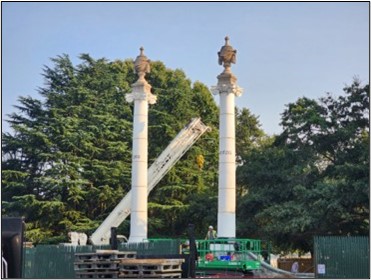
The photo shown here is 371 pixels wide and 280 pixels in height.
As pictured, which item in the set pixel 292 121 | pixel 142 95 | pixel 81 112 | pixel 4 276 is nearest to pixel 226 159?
pixel 142 95

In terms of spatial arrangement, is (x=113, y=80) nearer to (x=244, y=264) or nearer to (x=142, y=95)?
(x=142, y=95)

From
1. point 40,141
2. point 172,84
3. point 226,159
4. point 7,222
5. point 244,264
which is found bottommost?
point 244,264

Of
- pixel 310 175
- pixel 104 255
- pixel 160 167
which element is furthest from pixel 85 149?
pixel 104 255

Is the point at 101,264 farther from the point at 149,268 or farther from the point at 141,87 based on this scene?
the point at 141,87

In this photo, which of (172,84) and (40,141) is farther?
(172,84)

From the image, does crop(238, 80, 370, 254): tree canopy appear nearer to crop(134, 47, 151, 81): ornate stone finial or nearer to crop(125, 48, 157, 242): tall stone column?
crop(125, 48, 157, 242): tall stone column

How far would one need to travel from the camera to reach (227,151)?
28859mm

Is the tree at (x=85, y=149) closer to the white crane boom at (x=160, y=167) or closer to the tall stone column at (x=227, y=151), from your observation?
the white crane boom at (x=160, y=167)

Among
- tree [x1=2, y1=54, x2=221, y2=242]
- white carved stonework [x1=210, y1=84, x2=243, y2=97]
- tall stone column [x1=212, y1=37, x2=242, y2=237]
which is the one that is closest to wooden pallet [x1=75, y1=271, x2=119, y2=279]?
tall stone column [x1=212, y1=37, x2=242, y2=237]

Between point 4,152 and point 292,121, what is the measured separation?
21.5 m

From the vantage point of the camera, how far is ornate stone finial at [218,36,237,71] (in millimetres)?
29719

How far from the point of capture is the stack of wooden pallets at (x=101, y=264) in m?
17.3

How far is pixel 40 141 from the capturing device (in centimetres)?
4459

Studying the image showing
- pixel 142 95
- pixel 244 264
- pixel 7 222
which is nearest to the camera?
pixel 7 222
